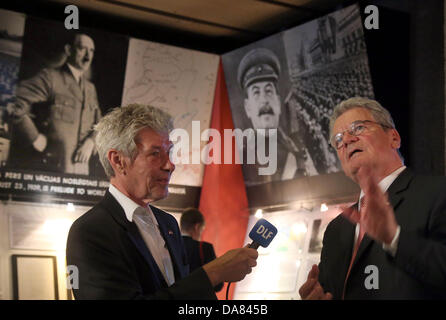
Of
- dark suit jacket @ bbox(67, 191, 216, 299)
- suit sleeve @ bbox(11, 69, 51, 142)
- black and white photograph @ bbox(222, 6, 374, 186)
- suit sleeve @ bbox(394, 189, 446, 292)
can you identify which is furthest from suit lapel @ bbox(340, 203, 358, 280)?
suit sleeve @ bbox(11, 69, 51, 142)

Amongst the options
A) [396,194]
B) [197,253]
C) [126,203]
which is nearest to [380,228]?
[396,194]

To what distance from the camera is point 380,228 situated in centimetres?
171

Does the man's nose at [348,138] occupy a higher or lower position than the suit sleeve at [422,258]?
higher

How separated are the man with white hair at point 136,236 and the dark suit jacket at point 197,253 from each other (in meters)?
2.50

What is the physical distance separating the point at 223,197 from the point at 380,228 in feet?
16.3

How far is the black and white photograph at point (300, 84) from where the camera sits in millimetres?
5250

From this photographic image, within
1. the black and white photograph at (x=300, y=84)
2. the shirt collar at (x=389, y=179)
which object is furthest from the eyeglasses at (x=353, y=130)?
the black and white photograph at (x=300, y=84)

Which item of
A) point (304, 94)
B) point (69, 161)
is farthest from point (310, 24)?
point (69, 161)

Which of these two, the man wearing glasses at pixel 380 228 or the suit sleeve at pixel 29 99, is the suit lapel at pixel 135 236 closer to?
the man wearing glasses at pixel 380 228

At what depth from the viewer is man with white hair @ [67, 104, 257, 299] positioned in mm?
1839

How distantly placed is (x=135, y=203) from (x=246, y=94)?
4528 millimetres

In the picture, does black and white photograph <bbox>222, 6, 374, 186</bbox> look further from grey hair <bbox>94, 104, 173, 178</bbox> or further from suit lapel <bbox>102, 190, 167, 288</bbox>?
suit lapel <bbox>102, 190, 167, 288</bbox>

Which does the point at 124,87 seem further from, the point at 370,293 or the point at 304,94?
the point at 370,293

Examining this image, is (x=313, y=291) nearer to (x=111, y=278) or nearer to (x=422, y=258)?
(x=422, y=258)
